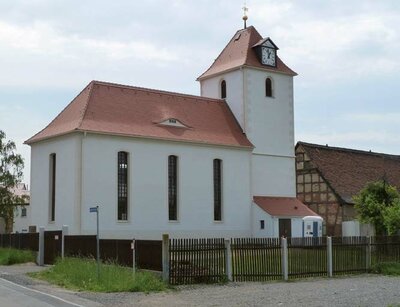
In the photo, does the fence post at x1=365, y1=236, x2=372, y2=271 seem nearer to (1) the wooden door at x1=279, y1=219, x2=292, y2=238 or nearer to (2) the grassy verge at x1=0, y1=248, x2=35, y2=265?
(2) the grassy verge at x1=0, y1=248, x2=35, y2=265

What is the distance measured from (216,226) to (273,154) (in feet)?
23.7

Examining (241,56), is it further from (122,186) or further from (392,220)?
(392,220)

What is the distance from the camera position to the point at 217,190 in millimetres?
42531

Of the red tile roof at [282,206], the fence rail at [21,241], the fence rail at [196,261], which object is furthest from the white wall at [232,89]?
the fence rail at [196,261]

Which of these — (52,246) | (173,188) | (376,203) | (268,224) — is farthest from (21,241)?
(376,203)

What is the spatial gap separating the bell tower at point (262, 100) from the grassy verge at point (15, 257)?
1812cm

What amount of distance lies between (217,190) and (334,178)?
10163 millimetres

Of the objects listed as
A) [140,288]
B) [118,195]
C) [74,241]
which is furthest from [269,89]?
[140,288]

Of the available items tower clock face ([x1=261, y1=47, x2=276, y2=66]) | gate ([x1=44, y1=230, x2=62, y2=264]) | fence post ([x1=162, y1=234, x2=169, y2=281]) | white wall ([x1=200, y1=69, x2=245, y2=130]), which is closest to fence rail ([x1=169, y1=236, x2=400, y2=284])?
fence post ([x1=162, y1=234, x2=169, y2=281])

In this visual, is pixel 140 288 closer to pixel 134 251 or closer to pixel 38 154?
pixel 134 251

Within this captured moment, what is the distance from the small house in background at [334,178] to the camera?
4581 centimetres

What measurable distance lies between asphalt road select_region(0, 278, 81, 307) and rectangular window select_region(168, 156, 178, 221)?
68.3ft

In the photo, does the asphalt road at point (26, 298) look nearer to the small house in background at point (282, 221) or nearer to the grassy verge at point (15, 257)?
the grassy verge at point (15, 257)

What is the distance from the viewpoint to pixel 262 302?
16047 millimetres
